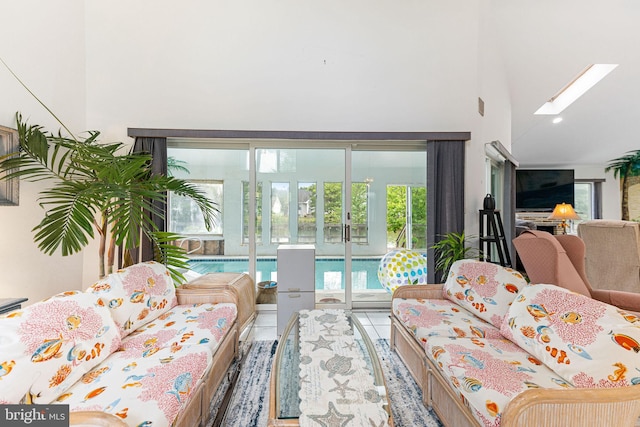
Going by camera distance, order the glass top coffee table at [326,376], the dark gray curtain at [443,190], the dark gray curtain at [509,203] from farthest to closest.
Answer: the dark gray curtain at [509,203]
the dark gray curtain at [443,190]
the glass top coffee table at [326,376]

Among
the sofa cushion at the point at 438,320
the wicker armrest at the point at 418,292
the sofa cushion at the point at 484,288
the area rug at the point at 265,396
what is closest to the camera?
the area rug at the point at 265,396

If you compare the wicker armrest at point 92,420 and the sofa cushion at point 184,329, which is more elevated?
the wicker armrest at point 92,420

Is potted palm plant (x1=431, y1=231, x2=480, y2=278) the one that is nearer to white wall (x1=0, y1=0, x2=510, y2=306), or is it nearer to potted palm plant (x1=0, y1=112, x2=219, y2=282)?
white wall (x1=0, y1=0, x2=510, y2=306)

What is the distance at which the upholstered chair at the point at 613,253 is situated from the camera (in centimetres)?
281

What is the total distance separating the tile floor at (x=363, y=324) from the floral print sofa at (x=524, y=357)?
0.68 metres

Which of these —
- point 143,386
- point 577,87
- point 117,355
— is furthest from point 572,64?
point 117,355

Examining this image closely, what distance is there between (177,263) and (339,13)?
10.4 feet

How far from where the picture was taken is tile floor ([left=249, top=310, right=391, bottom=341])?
2.82 m

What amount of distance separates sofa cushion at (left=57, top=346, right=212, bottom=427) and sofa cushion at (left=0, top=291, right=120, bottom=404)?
0.08 metres

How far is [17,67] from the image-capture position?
7.13 feet

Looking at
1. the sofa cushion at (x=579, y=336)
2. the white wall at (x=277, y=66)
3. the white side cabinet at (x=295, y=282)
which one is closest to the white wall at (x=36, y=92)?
the white wall at (x=277, y=66)

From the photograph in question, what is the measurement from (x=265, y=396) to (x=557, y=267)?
2.18m

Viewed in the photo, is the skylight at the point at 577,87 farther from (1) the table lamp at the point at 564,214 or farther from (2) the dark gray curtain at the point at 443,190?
(2) the dark gray curtain at the point at 443,190

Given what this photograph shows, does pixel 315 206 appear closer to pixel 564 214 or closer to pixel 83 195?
pixel 83 195
